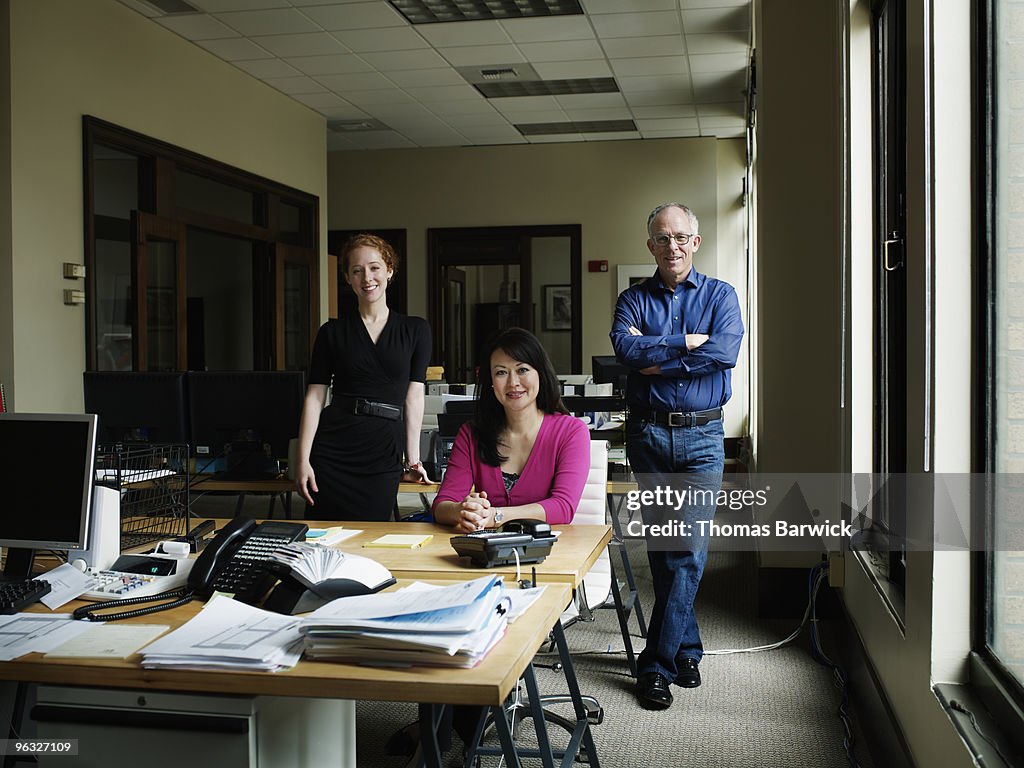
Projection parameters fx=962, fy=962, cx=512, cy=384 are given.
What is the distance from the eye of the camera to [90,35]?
6078 millimetres

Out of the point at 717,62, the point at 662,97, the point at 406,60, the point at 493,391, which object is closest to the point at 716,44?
the point at 717,62

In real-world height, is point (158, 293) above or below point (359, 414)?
above

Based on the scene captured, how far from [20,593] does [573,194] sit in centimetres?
930

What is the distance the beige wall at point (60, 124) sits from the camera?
550 centimetres

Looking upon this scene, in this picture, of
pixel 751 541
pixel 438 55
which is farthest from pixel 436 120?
pixel 751 541

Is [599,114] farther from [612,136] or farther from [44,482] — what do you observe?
[44,482]

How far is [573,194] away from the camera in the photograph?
10742 mm

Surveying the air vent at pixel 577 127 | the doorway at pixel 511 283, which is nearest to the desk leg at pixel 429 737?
the air vent at pixel 577 127

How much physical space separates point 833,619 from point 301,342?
635 centimetres

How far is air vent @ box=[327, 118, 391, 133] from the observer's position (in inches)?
379

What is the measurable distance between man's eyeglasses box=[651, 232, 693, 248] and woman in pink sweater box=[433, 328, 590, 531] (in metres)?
0.78

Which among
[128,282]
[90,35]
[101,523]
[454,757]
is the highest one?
[90,35]

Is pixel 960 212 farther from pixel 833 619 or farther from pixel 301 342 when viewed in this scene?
pixel 301 342

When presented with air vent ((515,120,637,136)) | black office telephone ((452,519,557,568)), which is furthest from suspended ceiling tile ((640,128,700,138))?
black office telephone ((452,519,557,568))
